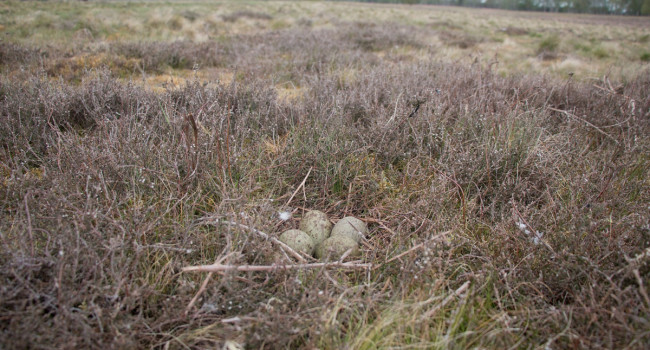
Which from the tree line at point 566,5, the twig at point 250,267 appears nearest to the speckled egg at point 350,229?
the twig at point 250,267

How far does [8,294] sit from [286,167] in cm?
184

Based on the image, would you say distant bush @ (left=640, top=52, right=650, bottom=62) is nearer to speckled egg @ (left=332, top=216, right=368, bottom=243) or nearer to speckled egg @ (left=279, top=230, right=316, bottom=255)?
speckled egg @ (left=332, top=216, right=368, bottom=243)

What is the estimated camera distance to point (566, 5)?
164 ft

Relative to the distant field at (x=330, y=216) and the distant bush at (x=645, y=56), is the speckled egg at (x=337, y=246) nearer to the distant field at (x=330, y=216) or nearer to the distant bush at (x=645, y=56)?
the distant field at (x=330, y=216)

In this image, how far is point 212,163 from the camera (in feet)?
8.52

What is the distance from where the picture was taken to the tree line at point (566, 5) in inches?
1471

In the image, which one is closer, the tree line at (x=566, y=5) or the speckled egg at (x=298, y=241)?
the speckled egg at (x=298, y=241)

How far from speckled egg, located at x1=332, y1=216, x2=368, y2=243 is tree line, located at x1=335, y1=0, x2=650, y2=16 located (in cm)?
3871

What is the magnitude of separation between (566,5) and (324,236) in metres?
64.2

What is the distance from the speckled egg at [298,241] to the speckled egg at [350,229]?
0.20 metres

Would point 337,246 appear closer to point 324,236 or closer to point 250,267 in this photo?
point 324,236

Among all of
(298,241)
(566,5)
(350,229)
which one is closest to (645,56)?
(350,229)

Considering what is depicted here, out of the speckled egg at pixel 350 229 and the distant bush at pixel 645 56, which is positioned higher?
the distant bush at pixel 645 56

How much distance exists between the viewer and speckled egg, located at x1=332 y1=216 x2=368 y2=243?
91.3 inches
